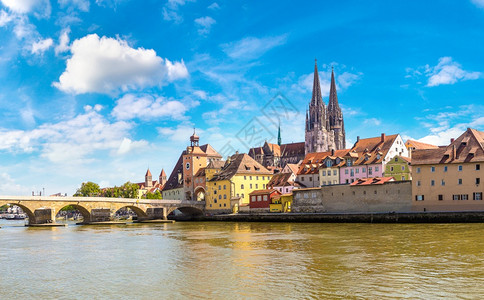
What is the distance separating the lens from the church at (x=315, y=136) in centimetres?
14438

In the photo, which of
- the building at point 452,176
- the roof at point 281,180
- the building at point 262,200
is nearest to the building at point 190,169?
the roof at point 281,180

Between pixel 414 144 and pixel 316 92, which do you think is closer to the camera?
pixel 414 144

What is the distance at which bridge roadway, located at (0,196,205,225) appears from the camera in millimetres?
66438

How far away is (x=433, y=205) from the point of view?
5453 cm

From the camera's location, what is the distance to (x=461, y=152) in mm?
54094

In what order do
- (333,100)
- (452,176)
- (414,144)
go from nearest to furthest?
1. (452,176)
2. (414,144)
3. (333,100)

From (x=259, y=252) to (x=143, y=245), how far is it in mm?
10800

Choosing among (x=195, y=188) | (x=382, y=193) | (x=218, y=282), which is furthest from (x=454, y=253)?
(x=195, y=188)

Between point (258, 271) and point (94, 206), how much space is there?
193 feet

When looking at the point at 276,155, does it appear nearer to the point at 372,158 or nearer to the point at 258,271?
the point at 372,158

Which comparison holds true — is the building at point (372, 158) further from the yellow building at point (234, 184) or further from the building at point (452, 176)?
the yellow building at point (234, 184)

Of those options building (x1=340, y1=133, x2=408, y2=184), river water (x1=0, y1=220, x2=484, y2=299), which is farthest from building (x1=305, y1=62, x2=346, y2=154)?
river water (x1=0, y1=220, x2=484, y2=299)

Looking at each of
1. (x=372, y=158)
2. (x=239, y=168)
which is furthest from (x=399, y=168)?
(x=239, y=168)

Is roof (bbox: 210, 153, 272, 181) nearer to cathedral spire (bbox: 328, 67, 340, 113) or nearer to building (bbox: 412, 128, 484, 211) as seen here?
building (bbox: 412, 128, 484, 211)
